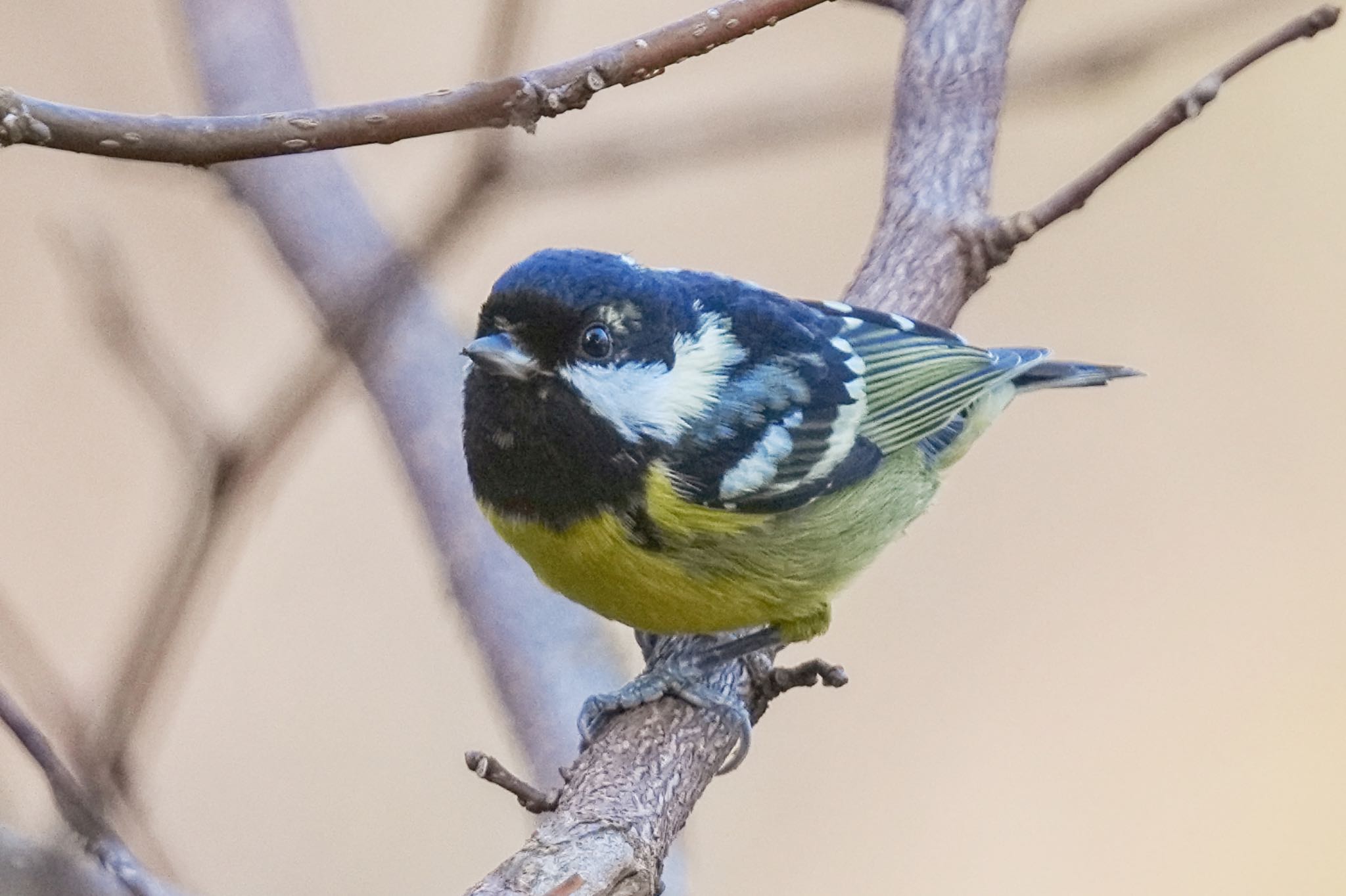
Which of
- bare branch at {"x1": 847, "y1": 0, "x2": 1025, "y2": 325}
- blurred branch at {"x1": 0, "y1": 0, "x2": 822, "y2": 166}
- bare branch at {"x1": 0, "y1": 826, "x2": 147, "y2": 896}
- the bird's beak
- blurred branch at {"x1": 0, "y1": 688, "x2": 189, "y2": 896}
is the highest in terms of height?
bare branch at {"x1": 847, "y1": 0, "x2": 1025, "y2": 325}

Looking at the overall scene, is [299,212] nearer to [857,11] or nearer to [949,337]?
[949,337]

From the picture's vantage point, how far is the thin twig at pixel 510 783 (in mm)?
1062

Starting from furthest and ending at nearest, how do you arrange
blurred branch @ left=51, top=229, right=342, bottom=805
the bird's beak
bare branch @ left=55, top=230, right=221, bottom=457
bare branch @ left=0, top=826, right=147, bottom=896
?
1. the bird's beak
2. bare branch @ left=55, top=230, right=221, bottom=457
3. blurred branch @ left=51, top=229, right=342, bottom=805
4. bare branch @ left=0, top=826, right=147, bottom=896

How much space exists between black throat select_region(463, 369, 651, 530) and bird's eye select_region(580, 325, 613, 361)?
5 cm

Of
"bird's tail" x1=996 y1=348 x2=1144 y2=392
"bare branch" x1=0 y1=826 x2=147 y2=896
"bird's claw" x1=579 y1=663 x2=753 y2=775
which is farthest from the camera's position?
"bird's tail" x1=996 y1=348 x2=1144 y2=392

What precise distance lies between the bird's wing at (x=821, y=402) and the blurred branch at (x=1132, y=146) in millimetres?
163

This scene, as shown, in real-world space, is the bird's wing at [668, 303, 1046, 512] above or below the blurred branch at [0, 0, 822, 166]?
above

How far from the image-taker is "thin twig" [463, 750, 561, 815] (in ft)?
3.48

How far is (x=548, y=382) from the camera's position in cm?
149

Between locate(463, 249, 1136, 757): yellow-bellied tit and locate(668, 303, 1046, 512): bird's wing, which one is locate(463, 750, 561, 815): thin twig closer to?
locate(463, 249, 1136, 757): yellow-bellied tit

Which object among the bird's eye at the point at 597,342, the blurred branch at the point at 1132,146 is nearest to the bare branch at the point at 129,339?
the bird's eye at the point at 597,342

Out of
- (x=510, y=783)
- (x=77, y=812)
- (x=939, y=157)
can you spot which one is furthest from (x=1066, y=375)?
(x=77, y=812)

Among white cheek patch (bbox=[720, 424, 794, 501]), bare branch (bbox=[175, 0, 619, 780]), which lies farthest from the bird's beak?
white cheek patch (bbox=[720, 424, 794, 501])

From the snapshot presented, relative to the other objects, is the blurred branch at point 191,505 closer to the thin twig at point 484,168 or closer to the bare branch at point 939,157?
the thin twig at point 484,168
